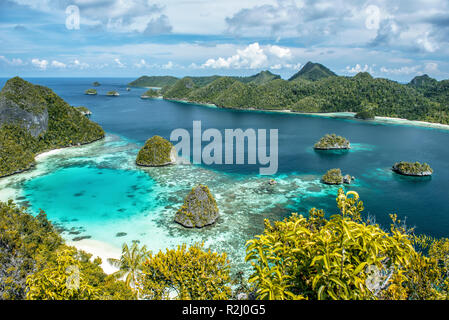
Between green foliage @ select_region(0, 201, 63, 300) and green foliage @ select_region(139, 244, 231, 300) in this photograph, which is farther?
green foliage @ select_region(0, 201, 63, 300)

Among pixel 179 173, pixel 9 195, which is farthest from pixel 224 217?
pixel 9 195

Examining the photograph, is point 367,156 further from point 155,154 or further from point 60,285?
point 60,285

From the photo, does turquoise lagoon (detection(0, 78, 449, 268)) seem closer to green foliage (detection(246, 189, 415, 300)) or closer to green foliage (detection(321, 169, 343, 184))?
green foliage (detection(321, 169, 343, 184))

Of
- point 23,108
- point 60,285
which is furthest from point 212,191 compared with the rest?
point 23,108

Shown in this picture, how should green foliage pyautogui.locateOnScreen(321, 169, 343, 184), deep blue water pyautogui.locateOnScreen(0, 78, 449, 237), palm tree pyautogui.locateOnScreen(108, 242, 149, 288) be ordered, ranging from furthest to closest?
green foliage pyautogui.locateOnScreen(321, 169, 343, 184)
deep blue water pyautogui.locateOnScreen(0, 78, 449, 237)
palm tree pyautogui.locateOnScreen(108, 242, 149, 288)

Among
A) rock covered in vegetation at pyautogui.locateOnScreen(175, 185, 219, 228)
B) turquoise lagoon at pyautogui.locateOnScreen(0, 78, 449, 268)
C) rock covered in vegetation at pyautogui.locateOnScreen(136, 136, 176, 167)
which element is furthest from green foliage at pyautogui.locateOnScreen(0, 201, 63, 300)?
rock covered in vegetation at pyautogui.locateOnScreen(136, 136, 176, 167)

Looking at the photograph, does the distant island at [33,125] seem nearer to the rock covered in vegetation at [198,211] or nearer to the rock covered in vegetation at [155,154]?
the rock covered in vegetation at [155,154]

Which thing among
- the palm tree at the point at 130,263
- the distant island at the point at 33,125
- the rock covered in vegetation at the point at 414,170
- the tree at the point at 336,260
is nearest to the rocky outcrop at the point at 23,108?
the distant island at the point at 33,125
